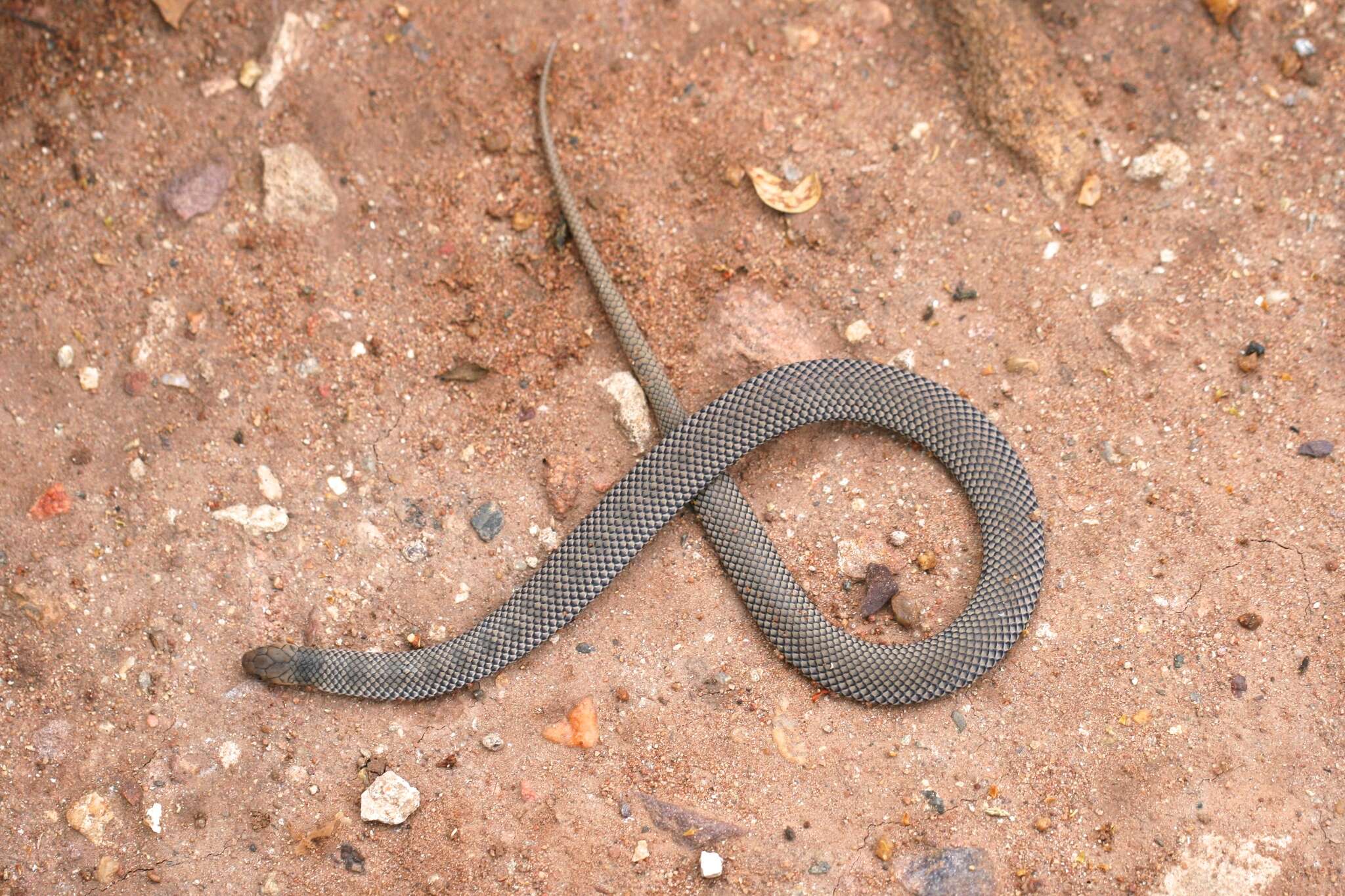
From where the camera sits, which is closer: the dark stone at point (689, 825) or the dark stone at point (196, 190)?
the dark stone at point (689, 825)

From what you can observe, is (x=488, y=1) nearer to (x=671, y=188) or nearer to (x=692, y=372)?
(x=671, y=188)

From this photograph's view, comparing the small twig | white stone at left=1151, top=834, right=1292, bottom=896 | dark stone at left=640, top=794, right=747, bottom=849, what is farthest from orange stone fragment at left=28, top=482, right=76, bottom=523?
white stone at left=1151, top=834, right=1292, bottom=896

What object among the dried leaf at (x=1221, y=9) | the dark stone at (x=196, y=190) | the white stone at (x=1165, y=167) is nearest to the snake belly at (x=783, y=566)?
the white stone at (x=1165, y=167)

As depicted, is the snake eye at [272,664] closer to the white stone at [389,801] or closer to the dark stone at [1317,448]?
the white stone at [389,801]

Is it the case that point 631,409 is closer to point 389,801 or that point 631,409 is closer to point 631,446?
point 631,446

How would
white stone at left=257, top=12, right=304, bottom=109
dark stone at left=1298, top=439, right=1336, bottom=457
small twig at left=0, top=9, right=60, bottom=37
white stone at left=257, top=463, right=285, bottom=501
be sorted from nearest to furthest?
dark stone at left=1298, top=439, right=1336, bottom=457 < white stone at left=257, top=463, right=285, bottom=501 < small twig at left=0, top=9, right=60, bottom=37 < white stone at left=257, top=12, right=304, bottom=109

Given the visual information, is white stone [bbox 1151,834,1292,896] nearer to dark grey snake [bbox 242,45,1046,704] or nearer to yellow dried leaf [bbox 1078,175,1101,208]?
dark grey snake [bbox 242,45,1046,704]
